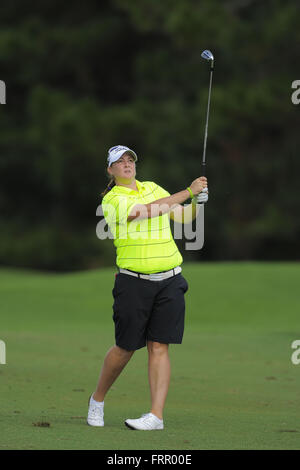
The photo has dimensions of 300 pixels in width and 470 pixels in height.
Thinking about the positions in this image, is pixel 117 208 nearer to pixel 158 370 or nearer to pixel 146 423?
pixel 158 370

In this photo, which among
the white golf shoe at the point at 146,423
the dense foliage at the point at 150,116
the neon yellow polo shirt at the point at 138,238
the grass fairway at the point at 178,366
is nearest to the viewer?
the grass fairway at the point at 178,366

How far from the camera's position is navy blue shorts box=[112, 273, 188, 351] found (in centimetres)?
596

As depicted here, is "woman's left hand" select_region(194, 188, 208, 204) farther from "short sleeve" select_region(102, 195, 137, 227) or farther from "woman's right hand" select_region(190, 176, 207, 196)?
"short sleeve" select_region(102, 195, 137, 227)

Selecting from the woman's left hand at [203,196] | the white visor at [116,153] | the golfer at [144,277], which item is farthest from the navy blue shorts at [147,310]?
the white visor at [116,153]

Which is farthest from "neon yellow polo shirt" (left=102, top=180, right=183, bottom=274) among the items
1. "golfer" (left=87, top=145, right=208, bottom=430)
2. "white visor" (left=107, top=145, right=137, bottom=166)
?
"white visor" (left=107, top=145, right=137, bottom=166)

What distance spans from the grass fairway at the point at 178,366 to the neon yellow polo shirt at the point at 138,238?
39.6 inches

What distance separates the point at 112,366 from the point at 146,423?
0.46 meters

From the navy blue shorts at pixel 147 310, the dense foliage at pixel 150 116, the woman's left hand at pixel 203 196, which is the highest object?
the dense foliage at pixel 150 116

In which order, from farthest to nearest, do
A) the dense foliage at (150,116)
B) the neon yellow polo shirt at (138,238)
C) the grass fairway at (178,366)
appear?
the dense foliage at (150,116), the neon yellow polo shirt at (138,238), the grass fairway at (178,366)

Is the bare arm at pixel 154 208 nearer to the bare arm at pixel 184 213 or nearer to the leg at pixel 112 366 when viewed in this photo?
the bare arm at pixel 184 213

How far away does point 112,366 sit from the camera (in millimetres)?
6129

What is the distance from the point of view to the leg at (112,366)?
20.0 ft

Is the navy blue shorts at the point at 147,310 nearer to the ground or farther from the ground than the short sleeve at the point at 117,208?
nearer to the ground
